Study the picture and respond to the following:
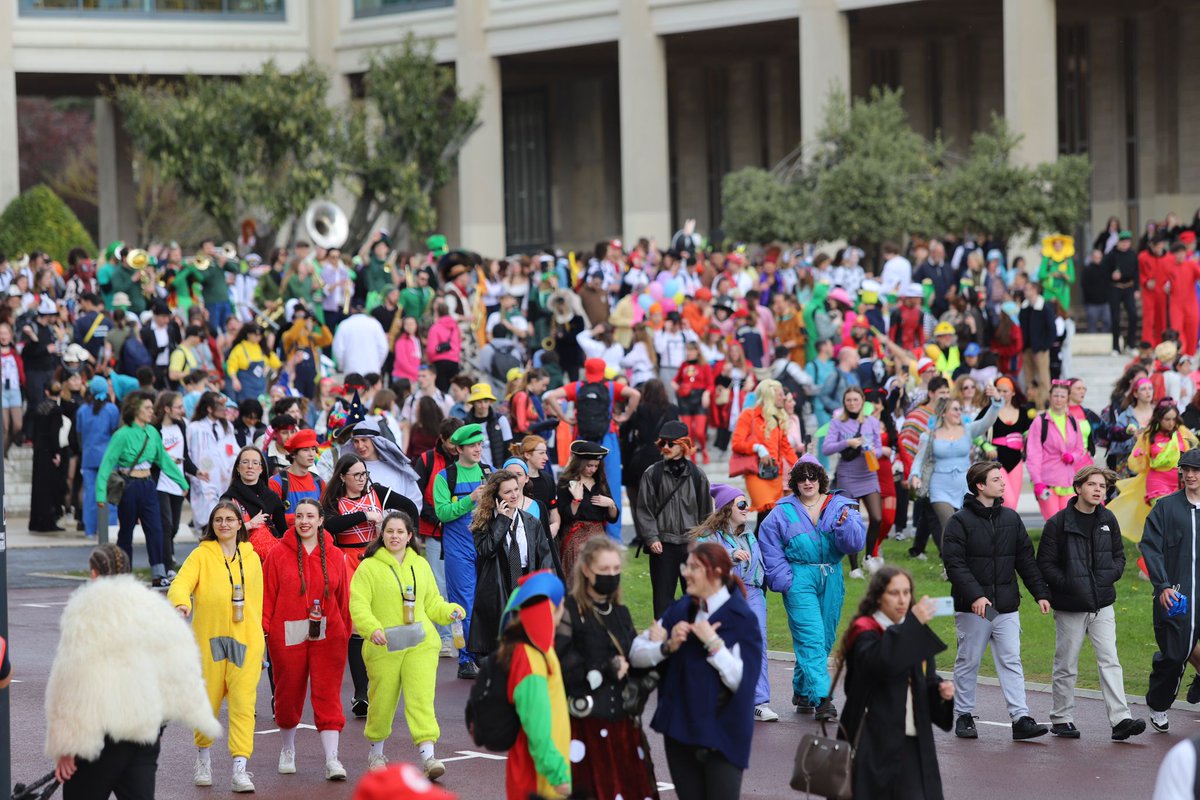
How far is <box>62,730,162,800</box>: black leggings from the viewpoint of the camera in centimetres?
789

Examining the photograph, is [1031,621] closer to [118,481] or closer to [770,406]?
[770,406]

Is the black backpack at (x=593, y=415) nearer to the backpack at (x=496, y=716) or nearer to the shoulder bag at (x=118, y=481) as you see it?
the shoulder bag at (x=118, y=481)

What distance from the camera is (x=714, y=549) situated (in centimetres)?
784

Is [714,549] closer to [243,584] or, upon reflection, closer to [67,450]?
[243,584]

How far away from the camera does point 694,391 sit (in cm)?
2289

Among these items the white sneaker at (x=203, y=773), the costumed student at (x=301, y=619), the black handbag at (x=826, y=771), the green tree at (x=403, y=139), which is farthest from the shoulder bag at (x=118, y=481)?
the green tree at (x=403, y=139)

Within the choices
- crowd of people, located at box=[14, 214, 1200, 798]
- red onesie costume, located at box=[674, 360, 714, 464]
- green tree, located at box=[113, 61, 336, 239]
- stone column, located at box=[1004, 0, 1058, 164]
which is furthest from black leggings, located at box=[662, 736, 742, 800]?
green tree, located at box=[113, 61, 336, 239]

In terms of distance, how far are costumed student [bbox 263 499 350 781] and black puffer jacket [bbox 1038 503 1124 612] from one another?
418 centimetres

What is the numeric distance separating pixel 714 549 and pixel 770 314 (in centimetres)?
1753

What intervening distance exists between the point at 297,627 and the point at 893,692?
3.89 meters

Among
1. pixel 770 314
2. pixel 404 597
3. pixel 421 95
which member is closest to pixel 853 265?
pixel 770 314

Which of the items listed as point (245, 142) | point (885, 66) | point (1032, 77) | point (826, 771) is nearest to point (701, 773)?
point (826, 771)

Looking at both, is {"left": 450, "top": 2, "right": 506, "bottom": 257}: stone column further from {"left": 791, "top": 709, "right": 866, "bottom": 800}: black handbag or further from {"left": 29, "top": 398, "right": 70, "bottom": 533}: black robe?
Answer: {"left": 791, "top": 709, "right": 866, "bottom": 800}: black handbag

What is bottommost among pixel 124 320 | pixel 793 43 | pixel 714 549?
pixel 714 549
